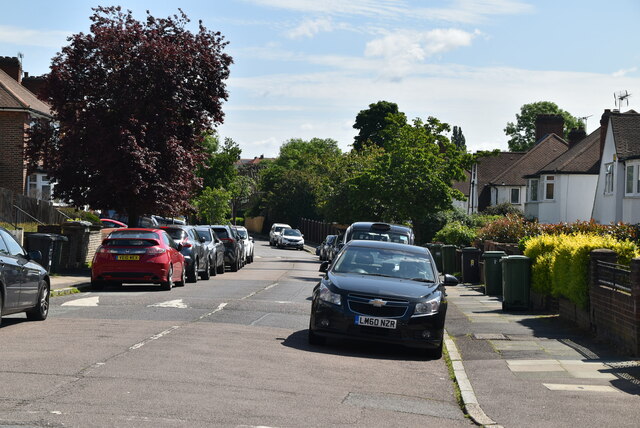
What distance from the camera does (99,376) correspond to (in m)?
9.35

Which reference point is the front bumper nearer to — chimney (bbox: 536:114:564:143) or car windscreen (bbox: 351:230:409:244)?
car windscreen (bbox: 351:230:409:244)

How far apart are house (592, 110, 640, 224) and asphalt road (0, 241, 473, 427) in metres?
29.5

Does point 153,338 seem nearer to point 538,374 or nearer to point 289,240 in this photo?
point 538,374

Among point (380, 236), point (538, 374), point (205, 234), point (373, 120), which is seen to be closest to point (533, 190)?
point (205, 234)

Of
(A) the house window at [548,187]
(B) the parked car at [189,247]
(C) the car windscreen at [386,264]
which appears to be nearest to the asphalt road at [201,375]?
(C) the car windscreen at [386,264]

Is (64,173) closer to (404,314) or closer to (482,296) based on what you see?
(482,296)

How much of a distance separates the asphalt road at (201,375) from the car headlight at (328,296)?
69cm

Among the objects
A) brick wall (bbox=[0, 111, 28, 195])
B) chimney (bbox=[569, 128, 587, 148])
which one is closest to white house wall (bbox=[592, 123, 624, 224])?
chimney (bbox=[569, 128, 587, 148])

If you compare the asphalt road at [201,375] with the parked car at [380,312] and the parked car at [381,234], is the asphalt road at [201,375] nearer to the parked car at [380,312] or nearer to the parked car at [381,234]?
the parked car at [380,312]

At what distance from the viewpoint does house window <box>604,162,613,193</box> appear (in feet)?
151

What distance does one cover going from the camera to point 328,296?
12797mm

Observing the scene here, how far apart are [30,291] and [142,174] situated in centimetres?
1440

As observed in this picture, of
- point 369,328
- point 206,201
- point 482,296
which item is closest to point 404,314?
point 369,328

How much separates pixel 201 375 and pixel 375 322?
11.1 feet
